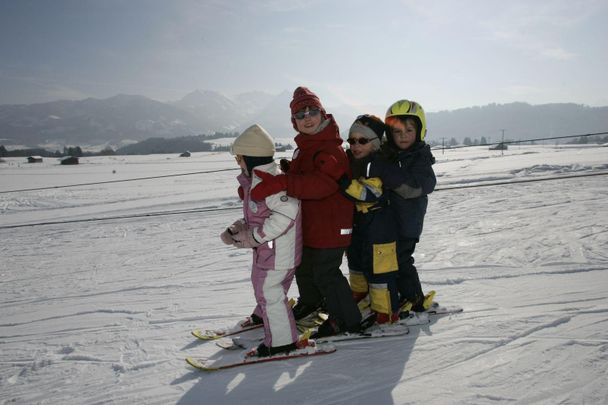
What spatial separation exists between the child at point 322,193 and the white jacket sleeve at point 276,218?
0.22 feet

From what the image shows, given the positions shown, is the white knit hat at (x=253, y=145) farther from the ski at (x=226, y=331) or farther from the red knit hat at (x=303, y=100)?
Result: the ski at (x=226, y=331)

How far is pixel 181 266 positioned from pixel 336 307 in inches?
120

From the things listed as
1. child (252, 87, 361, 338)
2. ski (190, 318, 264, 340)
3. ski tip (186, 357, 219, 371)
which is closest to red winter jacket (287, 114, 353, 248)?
child (252, 87, 361, 338)

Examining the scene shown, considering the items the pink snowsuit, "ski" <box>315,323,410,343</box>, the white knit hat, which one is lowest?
"ski" <box>315,323,410,343</box>

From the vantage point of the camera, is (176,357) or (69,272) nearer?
(176,357)


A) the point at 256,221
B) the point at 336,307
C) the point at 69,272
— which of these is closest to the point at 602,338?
the point at 336,307

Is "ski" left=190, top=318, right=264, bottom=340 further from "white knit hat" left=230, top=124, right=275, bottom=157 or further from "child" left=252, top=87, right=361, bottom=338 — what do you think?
"white knit hat" left=230, top=124, right=275, bottom=157

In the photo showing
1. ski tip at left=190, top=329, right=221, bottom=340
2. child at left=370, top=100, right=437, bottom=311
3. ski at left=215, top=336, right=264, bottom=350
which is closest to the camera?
child at left=370, top=100, right=437, bottom=311

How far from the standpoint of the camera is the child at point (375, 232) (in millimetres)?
2947

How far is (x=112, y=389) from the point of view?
2.50 m

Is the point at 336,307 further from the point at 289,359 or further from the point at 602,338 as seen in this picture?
the point at 602,338

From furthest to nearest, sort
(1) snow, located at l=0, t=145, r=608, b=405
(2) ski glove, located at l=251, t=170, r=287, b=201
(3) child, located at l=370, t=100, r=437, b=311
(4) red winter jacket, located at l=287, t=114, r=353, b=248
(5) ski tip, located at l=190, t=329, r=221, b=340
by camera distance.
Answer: (5) ski tip, located at l=190, t=329, r=221, b=340 → (3) child, located at l=370, t=100, r=437, b=311 → (4) red winter jacket, located at l=287, t=114, r=353, b=248 → (2) ski glove, located at l=251, t=170, r=287, b=201 → (1) snow, located at l=0, t=145, r=608, b=405

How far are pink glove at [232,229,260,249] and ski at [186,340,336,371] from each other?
845 mm

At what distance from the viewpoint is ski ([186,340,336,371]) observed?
2.67 m
